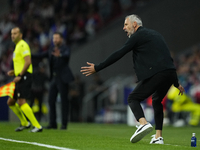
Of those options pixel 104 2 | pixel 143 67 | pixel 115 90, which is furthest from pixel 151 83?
pixel 104 2

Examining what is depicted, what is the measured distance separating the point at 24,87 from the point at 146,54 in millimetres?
3331

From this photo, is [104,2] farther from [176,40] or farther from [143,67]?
[143,67]

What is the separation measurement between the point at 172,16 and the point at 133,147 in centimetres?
1338

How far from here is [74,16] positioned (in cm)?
2208

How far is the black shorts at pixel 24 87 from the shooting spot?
9.08 meters

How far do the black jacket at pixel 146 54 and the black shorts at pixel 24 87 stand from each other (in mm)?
3003

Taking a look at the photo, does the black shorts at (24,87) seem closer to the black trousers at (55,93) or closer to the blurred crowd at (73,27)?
the black trousers at (55,93)

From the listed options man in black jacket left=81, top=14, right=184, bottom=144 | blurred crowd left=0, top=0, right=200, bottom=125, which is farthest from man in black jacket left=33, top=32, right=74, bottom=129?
blurred crowd left=0, top=0, right=200, bottom=125

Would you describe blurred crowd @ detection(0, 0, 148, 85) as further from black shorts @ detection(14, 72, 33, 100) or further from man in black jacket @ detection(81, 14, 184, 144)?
man in black jacket @ detection(81, 14, 184, 144)

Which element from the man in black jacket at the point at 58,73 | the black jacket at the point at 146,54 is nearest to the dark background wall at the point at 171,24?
the man in black jacket at the point at 58,73

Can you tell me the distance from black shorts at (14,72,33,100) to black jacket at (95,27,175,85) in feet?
9.85

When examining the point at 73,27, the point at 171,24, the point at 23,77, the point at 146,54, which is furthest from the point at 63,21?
the point at 146,54

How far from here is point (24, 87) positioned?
9.12 meters

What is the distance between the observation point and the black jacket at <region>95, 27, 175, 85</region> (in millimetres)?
6562
